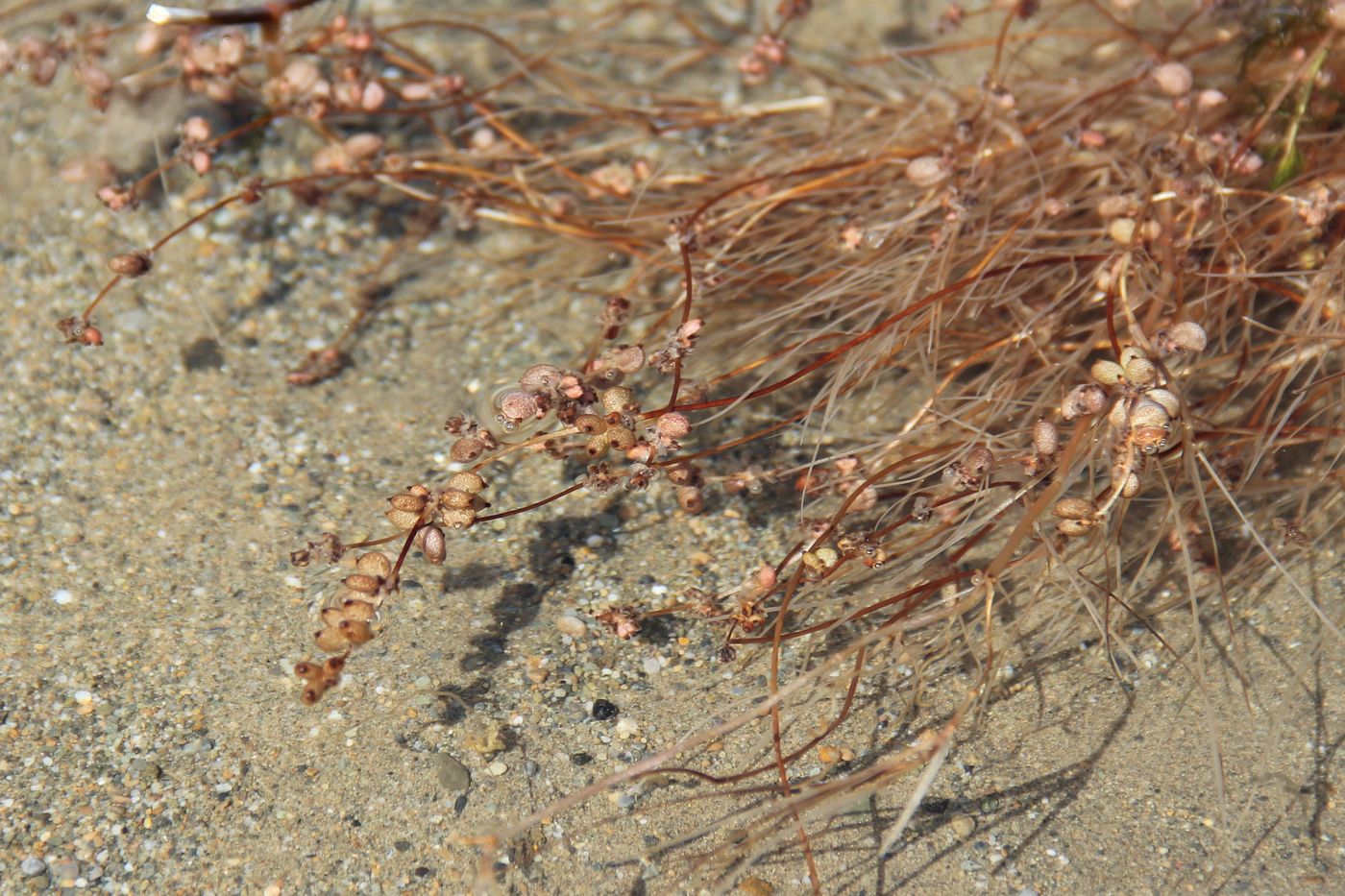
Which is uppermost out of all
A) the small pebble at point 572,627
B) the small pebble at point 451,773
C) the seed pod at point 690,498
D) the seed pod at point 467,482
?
the seed pod at point 467,482

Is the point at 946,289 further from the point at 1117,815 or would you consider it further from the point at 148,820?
the point at 148,820

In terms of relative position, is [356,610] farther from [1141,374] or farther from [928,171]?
[928,171]

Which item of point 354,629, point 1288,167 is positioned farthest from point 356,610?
point 1288,167

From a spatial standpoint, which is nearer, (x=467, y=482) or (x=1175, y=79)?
(x=467, y=482)

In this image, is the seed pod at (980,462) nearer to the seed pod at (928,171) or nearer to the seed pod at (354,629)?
the seed pod at (928,171)

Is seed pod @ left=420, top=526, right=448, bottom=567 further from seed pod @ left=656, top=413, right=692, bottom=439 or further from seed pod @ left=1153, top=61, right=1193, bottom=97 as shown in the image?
seed pod @ left=1153, top=61, right=1193, bottom=97

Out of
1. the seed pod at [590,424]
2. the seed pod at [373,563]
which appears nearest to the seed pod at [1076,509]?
the seed pod at [590,424]
